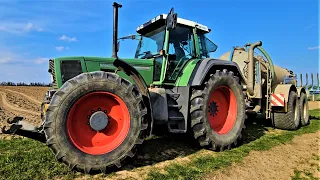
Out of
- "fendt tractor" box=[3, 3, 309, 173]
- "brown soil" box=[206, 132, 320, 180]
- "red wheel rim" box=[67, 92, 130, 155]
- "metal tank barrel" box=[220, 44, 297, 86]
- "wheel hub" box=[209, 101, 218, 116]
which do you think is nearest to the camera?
"fendt tractor" box=[3, 3, 309, 173]

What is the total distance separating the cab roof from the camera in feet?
16.8

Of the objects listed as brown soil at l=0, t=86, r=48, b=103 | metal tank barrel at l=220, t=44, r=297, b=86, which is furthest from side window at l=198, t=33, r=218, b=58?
brown soil at l=0, t=86, r=48, b=103

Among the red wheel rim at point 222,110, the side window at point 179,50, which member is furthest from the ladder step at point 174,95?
the red wheel rim at point 222,110

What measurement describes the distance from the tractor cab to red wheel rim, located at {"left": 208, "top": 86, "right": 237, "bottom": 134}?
3.00ft

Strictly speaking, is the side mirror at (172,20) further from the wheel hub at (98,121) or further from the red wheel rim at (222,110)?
the wheel hub at (98,121)

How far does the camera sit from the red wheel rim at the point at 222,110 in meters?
5.30

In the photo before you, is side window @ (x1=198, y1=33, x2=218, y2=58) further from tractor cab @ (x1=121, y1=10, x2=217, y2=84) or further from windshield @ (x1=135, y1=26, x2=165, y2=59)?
windshield @ (x1=135, y1=26, x2=165, y2=59)

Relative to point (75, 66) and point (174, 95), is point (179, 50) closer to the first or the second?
point (174, 95)

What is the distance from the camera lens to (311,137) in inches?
259

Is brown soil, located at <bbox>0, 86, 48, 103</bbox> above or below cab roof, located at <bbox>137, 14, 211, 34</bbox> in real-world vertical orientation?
below

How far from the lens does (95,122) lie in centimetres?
359

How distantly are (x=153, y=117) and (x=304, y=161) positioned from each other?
2.86 meters

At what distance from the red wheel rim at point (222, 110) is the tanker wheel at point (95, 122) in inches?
80.6

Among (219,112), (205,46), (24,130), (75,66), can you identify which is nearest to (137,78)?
(75,66)
